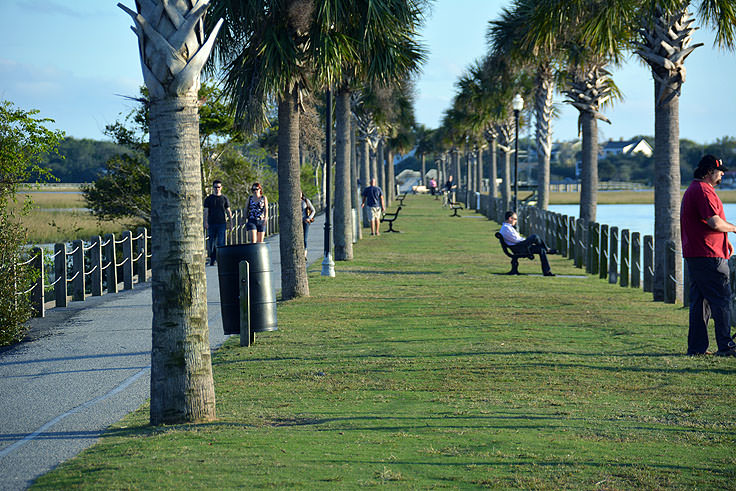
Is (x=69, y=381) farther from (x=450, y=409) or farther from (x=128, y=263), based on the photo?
(x=128, y=263)

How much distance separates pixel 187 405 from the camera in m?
6.79

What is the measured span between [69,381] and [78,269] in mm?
6693

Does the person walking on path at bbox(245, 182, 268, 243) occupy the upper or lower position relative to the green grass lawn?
upper

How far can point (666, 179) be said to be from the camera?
605 inches

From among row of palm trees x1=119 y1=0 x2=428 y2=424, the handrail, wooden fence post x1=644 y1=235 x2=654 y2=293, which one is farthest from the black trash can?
wooden fence post x1=644 y1=235 x2=654 y2=293

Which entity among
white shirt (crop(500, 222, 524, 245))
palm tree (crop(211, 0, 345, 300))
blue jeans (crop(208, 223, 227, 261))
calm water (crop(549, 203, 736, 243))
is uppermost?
palm tree (crop(211, 0, 345, 300))

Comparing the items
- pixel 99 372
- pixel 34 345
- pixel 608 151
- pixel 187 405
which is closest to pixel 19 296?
pixel 34 345

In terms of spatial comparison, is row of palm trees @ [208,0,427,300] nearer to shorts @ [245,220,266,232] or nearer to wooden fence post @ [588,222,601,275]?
shorts @ [245,220,266,232]

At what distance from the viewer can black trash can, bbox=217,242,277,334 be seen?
10.6 metres

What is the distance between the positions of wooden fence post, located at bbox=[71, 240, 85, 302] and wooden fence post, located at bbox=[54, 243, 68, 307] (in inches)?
30.8

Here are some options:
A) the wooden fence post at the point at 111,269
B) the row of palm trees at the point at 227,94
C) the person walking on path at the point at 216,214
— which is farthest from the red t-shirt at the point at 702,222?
the person walking on path at the point at 216,214

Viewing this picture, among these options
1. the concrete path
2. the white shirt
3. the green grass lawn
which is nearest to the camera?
the green grass lawn

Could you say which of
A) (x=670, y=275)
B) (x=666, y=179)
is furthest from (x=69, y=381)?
(x=666, y=179)

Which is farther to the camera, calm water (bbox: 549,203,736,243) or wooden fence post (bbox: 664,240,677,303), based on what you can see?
calm water (bbox: 549,203,736,243)
